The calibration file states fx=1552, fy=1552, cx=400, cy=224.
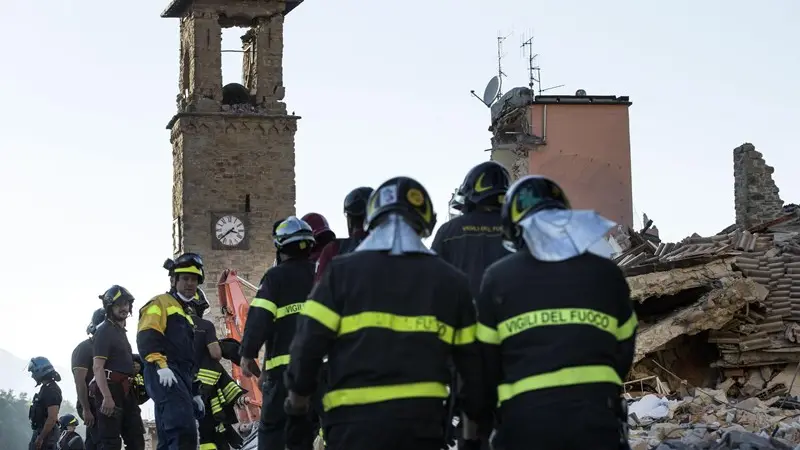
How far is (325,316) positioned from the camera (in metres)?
7.44

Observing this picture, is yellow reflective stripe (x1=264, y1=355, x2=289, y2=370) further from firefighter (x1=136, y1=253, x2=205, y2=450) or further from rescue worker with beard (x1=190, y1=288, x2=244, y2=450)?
rescue worker with beard (x1=190, y1=288, x2=244, y2=450)

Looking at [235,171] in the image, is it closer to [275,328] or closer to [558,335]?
[275,328]

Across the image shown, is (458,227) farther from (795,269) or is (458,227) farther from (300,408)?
(795,269)

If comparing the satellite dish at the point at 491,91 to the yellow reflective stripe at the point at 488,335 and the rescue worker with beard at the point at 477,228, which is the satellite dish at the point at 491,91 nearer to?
the rescue worker with beard at the point at 477,228

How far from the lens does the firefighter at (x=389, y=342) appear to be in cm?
735

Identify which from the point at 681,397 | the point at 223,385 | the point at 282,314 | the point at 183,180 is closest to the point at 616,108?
the point at 183,180

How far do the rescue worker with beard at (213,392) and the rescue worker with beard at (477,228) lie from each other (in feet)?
18.0

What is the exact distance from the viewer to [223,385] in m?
15.4

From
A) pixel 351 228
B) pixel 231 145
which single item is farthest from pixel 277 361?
pixel 231 145

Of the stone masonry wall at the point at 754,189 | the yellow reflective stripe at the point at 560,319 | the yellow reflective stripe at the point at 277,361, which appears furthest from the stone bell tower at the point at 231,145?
the yellow reflective stripe at the point at 560,319

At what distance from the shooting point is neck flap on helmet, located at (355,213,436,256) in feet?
24.7

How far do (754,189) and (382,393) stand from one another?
24364 millimetres

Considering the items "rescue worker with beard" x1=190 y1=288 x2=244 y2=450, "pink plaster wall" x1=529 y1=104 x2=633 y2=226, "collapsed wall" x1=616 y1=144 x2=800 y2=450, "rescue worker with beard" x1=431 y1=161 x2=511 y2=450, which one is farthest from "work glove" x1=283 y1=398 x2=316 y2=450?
"pink plaster wall" x1=529 y1=104 x2=633 y2=226

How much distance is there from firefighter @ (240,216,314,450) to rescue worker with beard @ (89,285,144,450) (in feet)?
12.5
